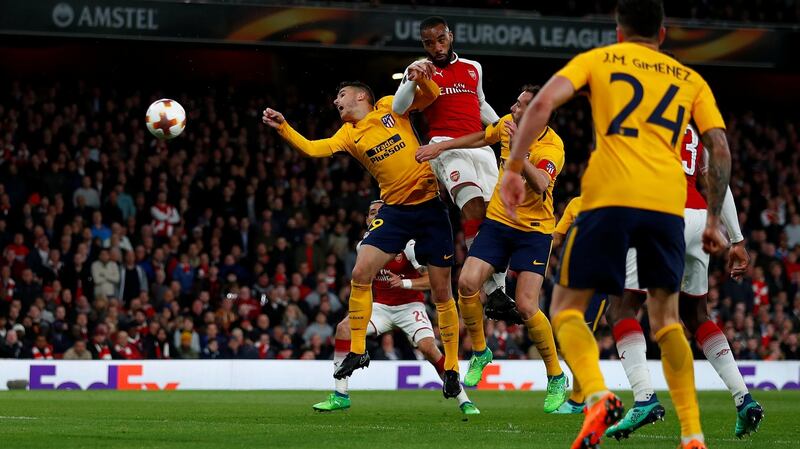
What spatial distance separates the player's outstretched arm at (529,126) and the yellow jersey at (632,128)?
95 mm

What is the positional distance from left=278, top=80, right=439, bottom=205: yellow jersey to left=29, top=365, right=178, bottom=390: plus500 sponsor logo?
26.6 ft

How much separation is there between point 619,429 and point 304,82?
2073 cm

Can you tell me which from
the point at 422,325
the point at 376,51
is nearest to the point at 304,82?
the point at 376,51

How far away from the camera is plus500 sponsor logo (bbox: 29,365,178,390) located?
17281 millimetres

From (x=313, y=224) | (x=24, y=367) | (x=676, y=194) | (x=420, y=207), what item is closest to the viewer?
(x=676, y=194)

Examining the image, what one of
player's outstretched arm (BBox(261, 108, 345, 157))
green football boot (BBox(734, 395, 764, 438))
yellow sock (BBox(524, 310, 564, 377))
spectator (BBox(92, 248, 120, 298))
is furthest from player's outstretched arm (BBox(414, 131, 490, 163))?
spectator (BBox(92, 248, 120, 298))

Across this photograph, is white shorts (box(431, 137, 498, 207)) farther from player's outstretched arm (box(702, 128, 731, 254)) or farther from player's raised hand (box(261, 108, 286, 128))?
player's outstretched arm (box(702, 128, 731, 254))

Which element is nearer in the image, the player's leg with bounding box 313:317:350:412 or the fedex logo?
the player's leg with bounding box 313:317:350:412

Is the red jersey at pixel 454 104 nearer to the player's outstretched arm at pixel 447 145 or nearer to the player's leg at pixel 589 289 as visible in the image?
the player's outstretched arm at pixel 447 145

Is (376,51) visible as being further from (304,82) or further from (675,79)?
(675,79)

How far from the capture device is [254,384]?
60.3 feet

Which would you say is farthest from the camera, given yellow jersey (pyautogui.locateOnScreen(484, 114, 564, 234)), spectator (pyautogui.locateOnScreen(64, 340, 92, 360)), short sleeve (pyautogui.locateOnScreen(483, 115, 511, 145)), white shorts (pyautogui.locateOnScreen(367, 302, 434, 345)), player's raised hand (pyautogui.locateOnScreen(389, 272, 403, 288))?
spectator (pyautogui.locateOnScreen(64, 340, 92, 360))

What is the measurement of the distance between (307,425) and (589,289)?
3.51 meters

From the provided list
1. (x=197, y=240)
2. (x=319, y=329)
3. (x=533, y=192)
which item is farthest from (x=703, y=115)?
(x=197, y=240)
